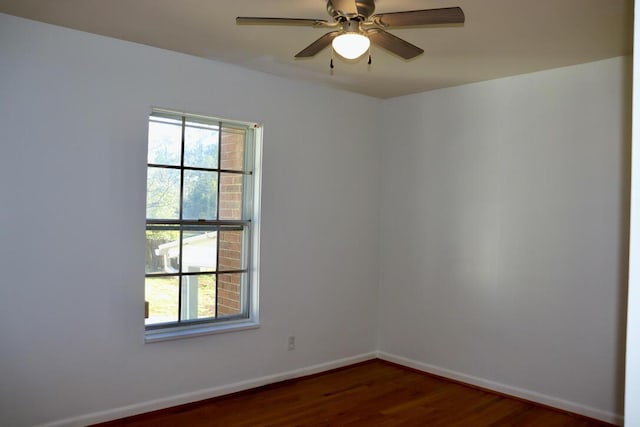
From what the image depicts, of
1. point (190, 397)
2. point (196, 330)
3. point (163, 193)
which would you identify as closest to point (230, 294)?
point (196, 330)

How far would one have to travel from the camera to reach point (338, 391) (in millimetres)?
4082

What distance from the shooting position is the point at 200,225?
3.88m

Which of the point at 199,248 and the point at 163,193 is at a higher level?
the point at 163,193

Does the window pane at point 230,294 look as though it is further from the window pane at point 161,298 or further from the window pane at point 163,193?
the window pane at point 163,193

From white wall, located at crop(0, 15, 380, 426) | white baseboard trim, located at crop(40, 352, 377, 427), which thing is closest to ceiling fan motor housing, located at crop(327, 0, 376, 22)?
white wall, located at crop(0, 15, 380, 426)

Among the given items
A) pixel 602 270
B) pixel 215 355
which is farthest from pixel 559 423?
pixel 215 355

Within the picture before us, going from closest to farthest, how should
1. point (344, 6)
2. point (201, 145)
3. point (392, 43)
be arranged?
point (344, 6) < point (392, 43) < point (201, 145)

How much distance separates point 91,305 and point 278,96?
2.17m

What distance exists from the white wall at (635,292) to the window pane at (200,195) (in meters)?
3.38

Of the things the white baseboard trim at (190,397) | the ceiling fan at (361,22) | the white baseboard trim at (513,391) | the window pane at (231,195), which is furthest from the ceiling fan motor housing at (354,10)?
the white baseboard trim at (513,391)

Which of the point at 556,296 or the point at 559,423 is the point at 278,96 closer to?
the point at 556,296

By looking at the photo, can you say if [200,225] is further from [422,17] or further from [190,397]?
[422,17]

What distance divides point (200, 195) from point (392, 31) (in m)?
1.84

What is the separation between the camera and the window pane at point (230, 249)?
402 centimetres
